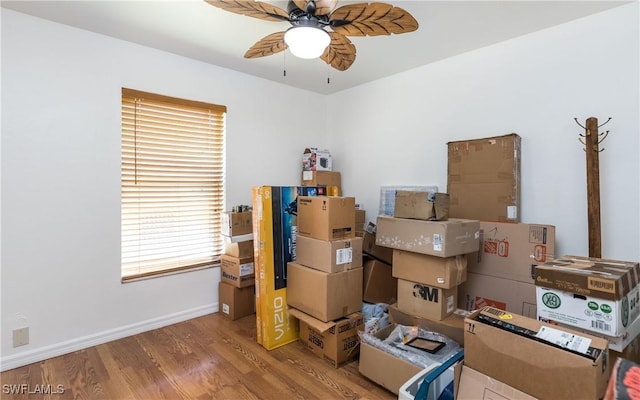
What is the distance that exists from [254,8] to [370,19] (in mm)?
626

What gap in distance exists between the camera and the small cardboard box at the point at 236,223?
9.99 ft

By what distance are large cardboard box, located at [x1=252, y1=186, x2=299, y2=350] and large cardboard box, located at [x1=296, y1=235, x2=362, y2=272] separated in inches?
6.6

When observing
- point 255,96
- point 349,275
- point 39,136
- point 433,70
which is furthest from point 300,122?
point 39,136

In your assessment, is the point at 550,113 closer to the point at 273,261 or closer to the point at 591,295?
the point at 591,295

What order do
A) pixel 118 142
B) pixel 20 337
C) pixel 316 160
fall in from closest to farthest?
1. pixel 20 337
2. pixel 118 142
3. pixel 316 160

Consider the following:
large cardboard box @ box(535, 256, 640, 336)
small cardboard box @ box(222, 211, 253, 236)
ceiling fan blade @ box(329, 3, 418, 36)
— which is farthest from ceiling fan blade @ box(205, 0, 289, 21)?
large cardboard box @ box(535, 256, 640, 336)

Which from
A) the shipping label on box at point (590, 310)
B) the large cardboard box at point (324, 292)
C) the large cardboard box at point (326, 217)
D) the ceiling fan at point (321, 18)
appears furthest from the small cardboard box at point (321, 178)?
the shipping label on box at point (590, 310)

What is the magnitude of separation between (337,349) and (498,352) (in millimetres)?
1262

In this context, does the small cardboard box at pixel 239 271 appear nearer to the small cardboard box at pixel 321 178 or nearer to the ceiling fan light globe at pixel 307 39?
the small cardboard box at pixel 321 178

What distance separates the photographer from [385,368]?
1998 millimetres

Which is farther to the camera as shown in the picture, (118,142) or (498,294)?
(118,142)

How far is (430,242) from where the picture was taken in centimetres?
211

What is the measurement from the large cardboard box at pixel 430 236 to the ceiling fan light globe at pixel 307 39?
49.5 inches

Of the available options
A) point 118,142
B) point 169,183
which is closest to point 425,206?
point 169,183
